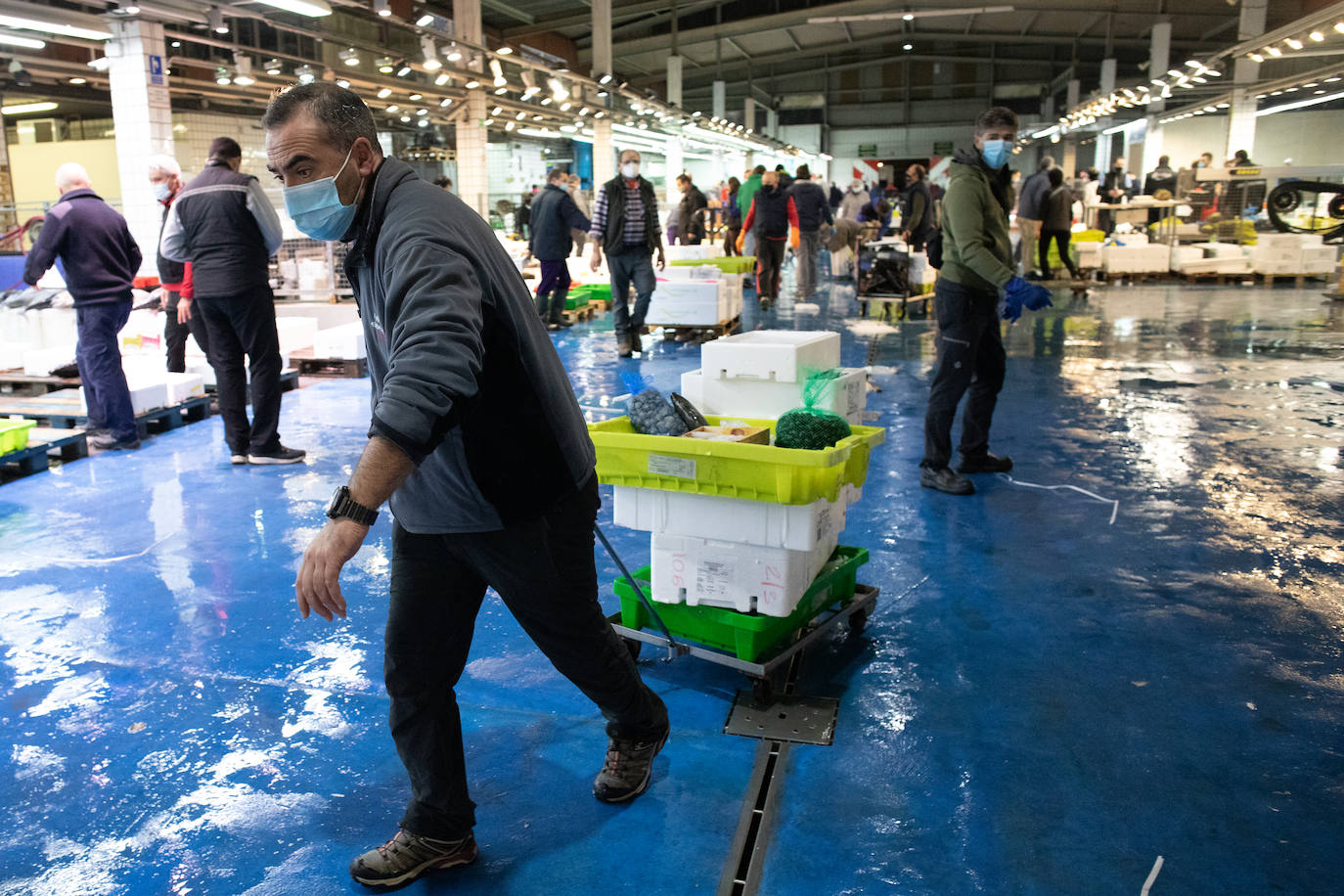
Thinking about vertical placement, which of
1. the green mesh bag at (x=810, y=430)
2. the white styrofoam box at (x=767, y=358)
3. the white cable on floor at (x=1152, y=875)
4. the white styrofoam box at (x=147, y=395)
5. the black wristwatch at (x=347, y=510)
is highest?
the white styrofoam box at (x=767, y=358)

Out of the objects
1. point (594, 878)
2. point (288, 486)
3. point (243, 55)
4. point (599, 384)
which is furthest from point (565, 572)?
point (243, 55)

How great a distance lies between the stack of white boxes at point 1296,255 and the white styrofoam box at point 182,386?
51.8 ft

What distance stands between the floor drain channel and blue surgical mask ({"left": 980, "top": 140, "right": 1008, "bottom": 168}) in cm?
321

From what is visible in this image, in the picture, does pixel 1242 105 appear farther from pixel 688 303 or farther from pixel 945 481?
pixel 945 481

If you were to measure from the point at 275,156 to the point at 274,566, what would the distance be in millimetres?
2694

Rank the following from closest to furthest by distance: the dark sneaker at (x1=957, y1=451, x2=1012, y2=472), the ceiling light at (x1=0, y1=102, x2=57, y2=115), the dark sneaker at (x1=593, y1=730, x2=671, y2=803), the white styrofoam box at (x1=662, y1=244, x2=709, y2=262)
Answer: the dark sneaker at (x1=593, y1=730, x2=671, y2=803) < the dark sneaker at (x1=957, y1=451, x2=1012, y2=472) < the white styrofoam box at (x1=662, y1=244, x2=709, y2=262) < the ceiling light at (x1=0, y1=102, x2=57, y2=115)

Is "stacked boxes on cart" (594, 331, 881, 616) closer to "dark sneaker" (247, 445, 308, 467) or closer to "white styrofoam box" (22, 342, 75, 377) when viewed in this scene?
"dark sneaker" (247, 445, 308, 467)

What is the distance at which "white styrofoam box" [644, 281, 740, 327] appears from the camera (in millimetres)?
10172

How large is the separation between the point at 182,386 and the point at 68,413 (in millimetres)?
740

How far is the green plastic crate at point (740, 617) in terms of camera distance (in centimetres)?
294

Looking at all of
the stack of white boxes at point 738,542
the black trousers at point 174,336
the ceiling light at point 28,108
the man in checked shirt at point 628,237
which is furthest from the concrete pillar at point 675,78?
the stack of white boxes at point 738,542

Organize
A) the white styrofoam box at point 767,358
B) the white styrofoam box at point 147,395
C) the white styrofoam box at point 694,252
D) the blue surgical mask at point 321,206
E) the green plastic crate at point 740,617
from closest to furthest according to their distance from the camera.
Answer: the blue surgical mask at point 321,206
the green plastic crate at point 740,617
the white styrofoam box at point 767,358
the white styrofoam box at point 147,395
the white styrofoam box at point 694,252

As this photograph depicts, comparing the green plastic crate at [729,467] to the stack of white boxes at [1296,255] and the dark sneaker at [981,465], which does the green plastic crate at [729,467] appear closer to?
the dark sneaker at [981,465]

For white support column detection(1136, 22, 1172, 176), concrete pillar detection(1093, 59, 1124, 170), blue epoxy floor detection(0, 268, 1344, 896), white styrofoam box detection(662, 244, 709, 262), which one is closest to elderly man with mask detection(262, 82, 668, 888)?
blue epoxy floor detection(0, 268, 1344, 896)
